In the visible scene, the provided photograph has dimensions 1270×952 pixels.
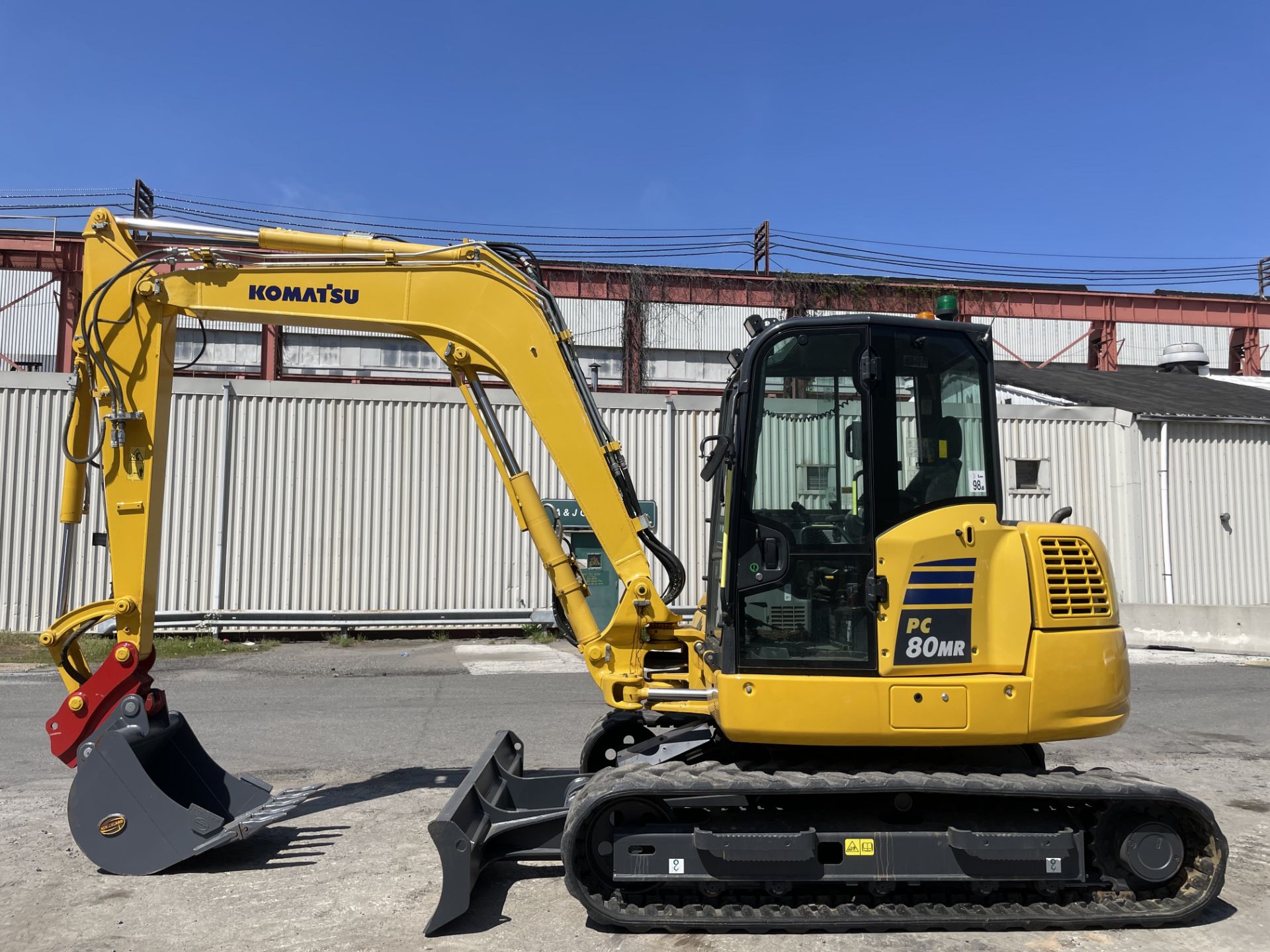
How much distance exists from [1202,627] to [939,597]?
12.5 metres

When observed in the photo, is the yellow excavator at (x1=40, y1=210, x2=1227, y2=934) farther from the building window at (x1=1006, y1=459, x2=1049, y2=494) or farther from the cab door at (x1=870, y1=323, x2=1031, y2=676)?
the building window at (x1=1006, y1=459, x2=1049, y2=494)

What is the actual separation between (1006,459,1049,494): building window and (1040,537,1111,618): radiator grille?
1261 centimetres

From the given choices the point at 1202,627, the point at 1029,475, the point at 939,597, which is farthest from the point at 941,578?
the point at 1029,475

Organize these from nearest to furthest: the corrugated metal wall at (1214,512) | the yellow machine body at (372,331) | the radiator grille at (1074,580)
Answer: the radiator grille at (1074,580) < the yellow machine body at (372,331) < the corrugated metal wall at (1214,512)

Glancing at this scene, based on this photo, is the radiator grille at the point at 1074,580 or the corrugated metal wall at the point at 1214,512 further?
the corrugated metal wall at the point at 1214,512

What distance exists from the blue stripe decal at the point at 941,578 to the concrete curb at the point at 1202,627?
11140 mm

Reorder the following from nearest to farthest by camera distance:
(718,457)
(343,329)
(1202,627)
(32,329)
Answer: (718,457) → (343,329) → (1202,627) → (32,329)

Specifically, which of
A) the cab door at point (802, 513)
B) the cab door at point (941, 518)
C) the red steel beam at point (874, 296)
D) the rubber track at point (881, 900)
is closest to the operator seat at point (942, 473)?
the cab door at point (941, 518)

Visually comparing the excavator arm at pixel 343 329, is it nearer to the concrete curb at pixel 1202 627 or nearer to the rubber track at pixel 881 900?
the rubber track at pixel 881 900

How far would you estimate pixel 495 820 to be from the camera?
4758 millimetres

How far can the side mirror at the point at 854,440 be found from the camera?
14.3ft

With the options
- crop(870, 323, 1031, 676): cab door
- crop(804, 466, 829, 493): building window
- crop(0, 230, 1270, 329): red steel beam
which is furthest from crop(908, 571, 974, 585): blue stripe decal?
crop(0, 230, 1270, 329): red steel beam

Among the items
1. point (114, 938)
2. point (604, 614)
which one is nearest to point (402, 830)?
point (114, 938)

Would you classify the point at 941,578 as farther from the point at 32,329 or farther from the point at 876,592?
the point at 32,329
